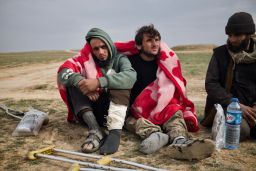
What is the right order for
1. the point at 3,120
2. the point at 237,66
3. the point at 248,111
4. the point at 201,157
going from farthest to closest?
the point at 3,120
the point at 237,66
the point at 248,111
the point at 201,157

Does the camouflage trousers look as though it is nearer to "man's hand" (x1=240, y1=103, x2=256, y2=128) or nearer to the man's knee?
the man's knee

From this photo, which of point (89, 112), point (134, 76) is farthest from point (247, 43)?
point (89, 112)

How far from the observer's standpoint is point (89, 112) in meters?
4.05

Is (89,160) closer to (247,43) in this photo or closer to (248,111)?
(248,111)

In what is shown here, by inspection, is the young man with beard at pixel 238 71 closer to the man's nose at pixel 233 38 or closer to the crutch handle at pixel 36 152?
the man's nose at pixel 233 38

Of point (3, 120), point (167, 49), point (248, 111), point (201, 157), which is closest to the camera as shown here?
point (201, 157)

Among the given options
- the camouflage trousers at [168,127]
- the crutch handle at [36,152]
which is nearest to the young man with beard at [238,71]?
the camouflage trousers at [168,127]

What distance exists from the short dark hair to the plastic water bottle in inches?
63.4

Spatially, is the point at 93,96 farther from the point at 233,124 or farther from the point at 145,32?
the point at 233,124

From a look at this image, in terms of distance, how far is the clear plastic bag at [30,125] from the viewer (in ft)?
14.5

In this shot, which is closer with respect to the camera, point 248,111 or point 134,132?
point 248,111

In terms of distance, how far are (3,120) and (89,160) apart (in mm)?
2745

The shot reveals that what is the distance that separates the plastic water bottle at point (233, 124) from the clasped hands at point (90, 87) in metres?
1.85

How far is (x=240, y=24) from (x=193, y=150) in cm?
192
